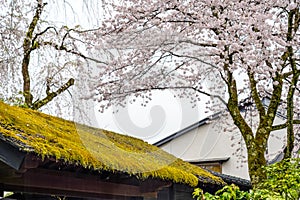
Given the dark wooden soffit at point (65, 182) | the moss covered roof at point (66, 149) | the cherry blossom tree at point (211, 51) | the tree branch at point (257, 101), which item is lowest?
the dark wooden soffit at point (65, 182)

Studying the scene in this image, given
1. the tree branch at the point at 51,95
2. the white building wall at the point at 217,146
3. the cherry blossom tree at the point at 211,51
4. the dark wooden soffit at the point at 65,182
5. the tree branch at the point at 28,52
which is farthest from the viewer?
the white building wall at the point at 217,146

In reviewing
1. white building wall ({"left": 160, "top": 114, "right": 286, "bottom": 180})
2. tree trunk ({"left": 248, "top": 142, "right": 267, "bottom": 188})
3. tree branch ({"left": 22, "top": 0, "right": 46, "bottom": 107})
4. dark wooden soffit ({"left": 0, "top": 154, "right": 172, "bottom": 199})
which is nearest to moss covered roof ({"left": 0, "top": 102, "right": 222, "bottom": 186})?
dark wooden soffit ({"left": 0, "top": 154, "right": 172, "bottom": 199})

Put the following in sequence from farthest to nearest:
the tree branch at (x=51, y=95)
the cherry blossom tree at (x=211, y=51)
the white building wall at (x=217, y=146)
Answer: the white building wall at (x=217, y=146)
the tree branch at (x=51, y=95)
the cherry blossom tree at (x=211, y=51)

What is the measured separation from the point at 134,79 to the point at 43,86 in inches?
78.3

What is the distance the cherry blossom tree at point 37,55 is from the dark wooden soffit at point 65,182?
3032mm

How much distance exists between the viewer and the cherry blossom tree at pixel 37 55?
24.5ft

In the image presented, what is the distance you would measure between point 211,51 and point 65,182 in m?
3.96

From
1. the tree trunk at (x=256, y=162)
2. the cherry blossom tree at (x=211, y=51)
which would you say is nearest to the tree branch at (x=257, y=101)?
the cherry blossom tree at (x=211, y=51)

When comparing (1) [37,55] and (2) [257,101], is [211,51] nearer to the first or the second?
(2) [257,101]

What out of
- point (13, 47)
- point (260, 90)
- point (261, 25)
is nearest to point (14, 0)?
point (13, 47)

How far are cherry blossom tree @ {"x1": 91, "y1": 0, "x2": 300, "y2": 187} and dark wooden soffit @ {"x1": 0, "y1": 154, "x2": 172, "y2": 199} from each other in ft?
8.24

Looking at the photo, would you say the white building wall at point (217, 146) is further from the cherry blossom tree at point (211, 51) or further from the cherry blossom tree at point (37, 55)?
the cherry blossom tree at point (37, 55)

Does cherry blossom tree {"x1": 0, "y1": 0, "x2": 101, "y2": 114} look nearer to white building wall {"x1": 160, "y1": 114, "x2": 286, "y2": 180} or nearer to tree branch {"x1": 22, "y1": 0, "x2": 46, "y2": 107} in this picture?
tree branch {"x1": 22, "y1": 0, "x2": 46, "y2": 107}

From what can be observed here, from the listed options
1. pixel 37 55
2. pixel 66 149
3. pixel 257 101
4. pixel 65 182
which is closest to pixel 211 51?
pixel 257 101
